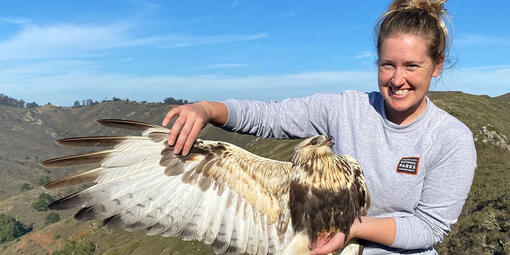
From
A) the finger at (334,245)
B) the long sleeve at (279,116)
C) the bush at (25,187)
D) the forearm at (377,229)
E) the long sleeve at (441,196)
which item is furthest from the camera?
the bush at (25,187)

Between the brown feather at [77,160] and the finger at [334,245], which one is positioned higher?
the brown feather at [77,160]

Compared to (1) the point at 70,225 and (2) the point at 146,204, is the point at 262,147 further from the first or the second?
(2) the point at 146,204

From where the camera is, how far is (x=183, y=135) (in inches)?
168

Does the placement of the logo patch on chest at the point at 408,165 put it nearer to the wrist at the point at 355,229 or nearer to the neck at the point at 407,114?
the neck at the point at 407,114

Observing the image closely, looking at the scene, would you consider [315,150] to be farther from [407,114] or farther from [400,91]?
[400,91]

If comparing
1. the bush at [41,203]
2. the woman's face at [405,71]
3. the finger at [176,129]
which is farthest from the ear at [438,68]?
the bush at [41,203]

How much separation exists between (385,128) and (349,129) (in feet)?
1.31

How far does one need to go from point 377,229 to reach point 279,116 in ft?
5.33

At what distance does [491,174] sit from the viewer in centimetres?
3534

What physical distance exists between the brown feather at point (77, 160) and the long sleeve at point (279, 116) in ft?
4.71

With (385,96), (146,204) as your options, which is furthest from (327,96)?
(146,204)

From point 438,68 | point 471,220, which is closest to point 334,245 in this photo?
point 438,68

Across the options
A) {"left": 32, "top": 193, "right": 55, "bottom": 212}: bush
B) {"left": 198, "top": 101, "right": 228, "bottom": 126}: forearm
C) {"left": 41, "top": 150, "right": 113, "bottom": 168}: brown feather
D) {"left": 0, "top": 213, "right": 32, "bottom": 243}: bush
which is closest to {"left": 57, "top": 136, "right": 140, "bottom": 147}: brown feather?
{"left": 41, "top": 150, "right": 113, "bottom": 168}: brown feather

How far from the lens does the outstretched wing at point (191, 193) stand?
4672 mm
